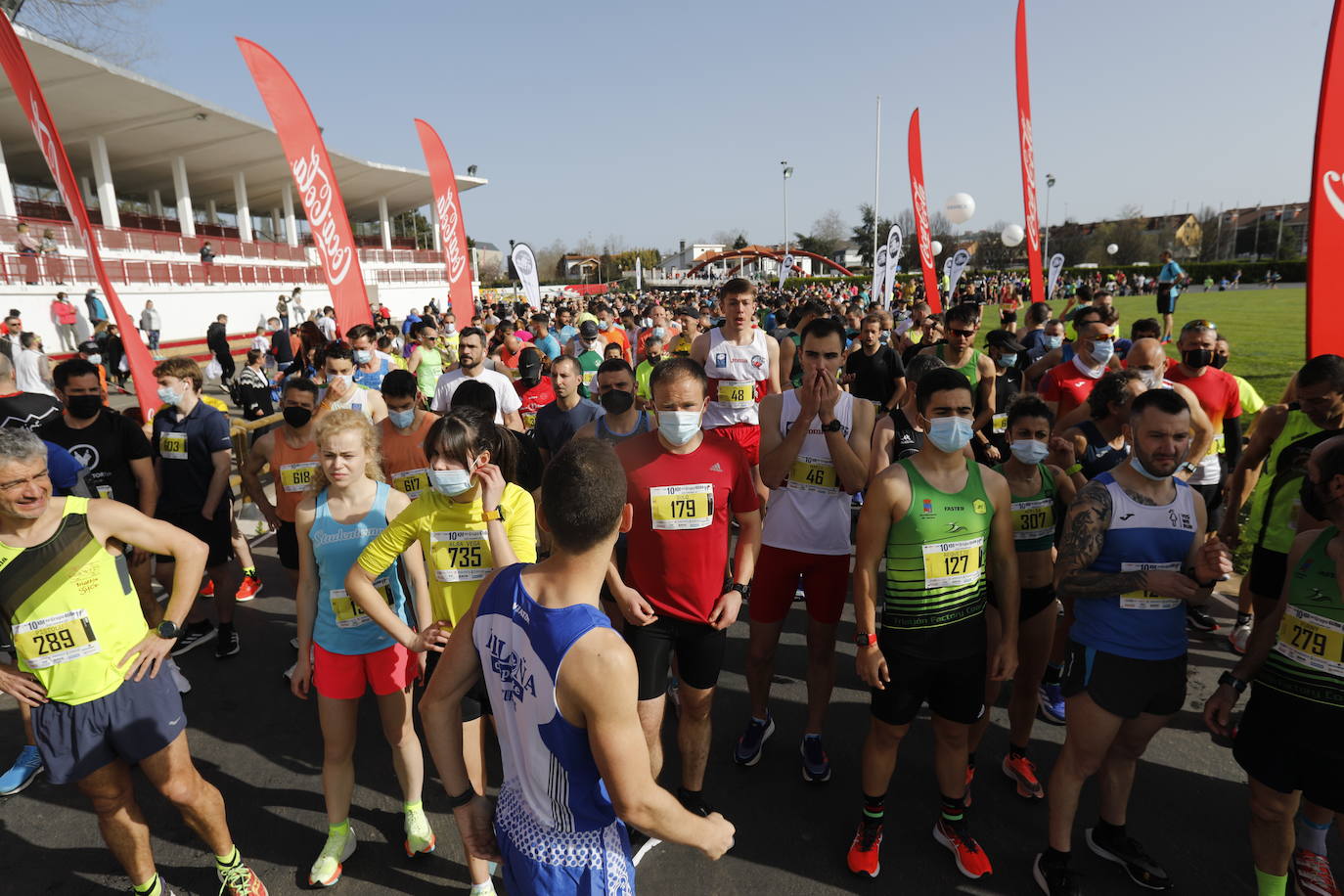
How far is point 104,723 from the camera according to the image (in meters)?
2.63

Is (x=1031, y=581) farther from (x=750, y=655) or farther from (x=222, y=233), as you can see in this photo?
(x=222, y=233)

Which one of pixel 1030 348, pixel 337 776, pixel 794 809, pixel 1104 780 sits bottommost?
pixel 794 809

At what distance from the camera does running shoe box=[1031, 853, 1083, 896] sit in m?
2.85

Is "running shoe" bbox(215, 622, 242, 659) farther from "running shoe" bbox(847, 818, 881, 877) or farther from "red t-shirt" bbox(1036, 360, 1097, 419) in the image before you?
"red t-shirt" bbox(1036, 360, 1097, 419)

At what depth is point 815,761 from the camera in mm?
3652

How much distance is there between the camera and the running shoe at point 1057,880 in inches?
112

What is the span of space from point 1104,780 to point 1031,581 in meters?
0.95

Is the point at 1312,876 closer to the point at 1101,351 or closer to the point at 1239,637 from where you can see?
the point at 1239,637

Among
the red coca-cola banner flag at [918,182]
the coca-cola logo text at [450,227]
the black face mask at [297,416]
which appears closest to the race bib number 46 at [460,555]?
the black face mask at [297,416]

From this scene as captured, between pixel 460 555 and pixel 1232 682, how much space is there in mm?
3135

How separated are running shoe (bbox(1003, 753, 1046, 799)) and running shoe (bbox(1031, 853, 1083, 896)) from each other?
551mm

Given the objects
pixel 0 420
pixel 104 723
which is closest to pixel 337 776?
pixel 104 723

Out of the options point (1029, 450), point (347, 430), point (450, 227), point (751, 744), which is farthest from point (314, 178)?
point (1029, 450)

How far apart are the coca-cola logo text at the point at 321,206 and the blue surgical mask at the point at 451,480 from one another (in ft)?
19.5
